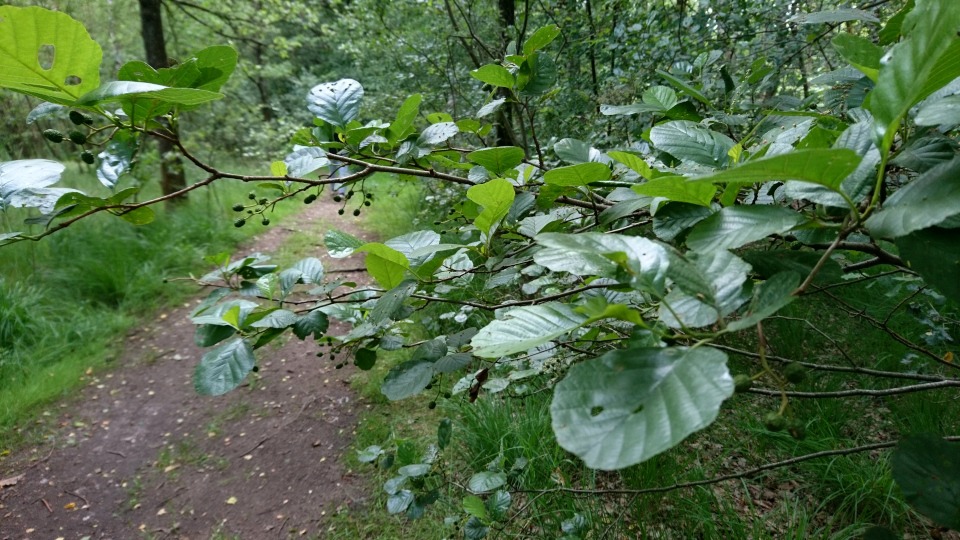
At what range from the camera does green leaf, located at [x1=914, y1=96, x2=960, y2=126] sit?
40 cm

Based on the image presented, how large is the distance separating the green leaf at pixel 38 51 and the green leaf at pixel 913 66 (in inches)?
30.3

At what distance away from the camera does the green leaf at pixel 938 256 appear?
0.37 meters

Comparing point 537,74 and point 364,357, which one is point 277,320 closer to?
point 364,357

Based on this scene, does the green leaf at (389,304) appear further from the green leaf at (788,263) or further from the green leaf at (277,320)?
the green leaf at (788,263)

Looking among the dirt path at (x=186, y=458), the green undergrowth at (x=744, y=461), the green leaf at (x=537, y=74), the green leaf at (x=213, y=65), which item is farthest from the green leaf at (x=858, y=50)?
the dirt path at (x=186, y=458)

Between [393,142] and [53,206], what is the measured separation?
1.79 ft

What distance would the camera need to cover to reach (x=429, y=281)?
30.4 inches

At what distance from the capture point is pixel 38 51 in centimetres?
52

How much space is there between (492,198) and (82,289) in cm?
527

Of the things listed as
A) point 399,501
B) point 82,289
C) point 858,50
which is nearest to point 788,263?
point 858,50

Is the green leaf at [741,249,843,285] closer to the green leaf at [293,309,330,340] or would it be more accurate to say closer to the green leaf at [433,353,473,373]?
the green leaf at [433,353,473,373]

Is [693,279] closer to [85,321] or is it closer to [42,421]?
[42,421]

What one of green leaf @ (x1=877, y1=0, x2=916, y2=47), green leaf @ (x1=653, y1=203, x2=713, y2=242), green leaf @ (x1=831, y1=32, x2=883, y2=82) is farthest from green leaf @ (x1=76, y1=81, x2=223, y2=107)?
green leaf @ (x1=877, y1=0, x2=916, y2=47)

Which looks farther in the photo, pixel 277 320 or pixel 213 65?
pixel 277 320
